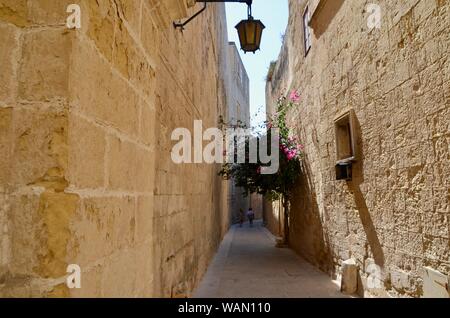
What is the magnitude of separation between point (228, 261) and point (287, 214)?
2.68 meters

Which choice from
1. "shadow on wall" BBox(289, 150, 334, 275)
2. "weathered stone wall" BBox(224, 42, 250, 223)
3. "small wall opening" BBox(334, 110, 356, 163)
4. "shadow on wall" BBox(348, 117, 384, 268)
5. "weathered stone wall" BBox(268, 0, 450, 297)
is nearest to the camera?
"weathered stone wall" BBox(268, 0, 450, 297)

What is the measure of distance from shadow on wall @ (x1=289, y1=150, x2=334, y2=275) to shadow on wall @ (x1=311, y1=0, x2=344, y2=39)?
2502 mm

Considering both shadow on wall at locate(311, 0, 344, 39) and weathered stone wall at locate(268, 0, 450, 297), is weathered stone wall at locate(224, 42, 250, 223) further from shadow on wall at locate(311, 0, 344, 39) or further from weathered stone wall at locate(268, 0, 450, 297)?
weathered stone wall at locate(268, 0, 450, 297)

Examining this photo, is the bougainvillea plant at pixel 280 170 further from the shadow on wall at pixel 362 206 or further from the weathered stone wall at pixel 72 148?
the weathered stone wall at pixel 72 148

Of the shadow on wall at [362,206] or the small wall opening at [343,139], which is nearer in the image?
the shadow on wall at [362,206]

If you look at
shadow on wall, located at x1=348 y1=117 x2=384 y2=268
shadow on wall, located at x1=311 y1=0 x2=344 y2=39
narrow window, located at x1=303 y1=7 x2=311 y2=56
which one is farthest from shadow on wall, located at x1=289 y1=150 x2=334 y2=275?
shadow on wall, located at x1=311 y1=0 x2=344 y2=39

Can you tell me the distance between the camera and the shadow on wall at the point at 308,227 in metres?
5.85

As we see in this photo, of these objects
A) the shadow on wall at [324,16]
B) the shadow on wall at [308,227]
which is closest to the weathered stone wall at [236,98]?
the shadow on wall at [308,227]

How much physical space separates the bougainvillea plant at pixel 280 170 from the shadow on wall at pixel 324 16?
1857 mm

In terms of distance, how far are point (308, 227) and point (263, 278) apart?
192 cm

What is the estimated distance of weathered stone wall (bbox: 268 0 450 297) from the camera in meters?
2.78

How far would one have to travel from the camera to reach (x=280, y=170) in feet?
25.2

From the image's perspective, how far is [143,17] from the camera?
157 cm
